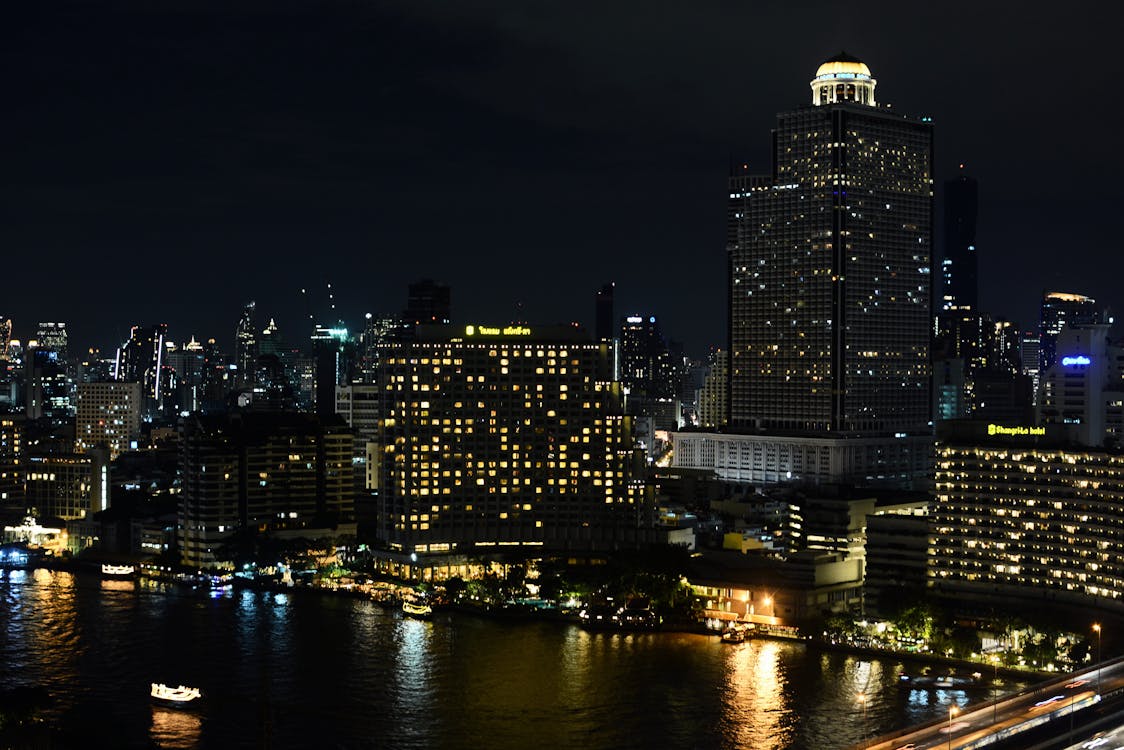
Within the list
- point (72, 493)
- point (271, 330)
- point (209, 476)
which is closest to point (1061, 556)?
point (209, 476)

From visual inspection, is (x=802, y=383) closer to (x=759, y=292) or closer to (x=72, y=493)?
(x=759, y=292)

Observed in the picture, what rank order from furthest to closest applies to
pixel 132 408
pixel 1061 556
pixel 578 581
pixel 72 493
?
1. pixel 132 408
2. pixel 72 493
3. pixel 578 581
4. pixel 1061 556

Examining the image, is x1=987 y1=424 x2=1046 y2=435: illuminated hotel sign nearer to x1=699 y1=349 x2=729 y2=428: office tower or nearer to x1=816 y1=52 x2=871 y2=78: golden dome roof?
x1=816 y1=52 x2=871 y2=78: golden dome roof

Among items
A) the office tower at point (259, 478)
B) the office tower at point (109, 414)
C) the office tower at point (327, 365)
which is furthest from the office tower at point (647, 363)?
the office tower at point (259, 478)

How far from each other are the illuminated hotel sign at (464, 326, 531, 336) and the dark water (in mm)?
16227

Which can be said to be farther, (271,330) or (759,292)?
(271,330)

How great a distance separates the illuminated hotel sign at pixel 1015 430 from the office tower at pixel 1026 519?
0.04 m

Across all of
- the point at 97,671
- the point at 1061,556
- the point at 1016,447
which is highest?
the point at 1016,447

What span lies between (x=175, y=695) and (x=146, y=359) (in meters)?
152

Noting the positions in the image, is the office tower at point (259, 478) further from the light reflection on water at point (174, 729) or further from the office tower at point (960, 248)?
the office tower at point (960, 248)

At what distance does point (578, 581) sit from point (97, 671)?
22.1 meters

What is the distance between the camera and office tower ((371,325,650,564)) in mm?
76000

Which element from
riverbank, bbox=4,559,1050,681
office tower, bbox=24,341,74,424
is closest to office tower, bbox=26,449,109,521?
riverbank, bbox=4,559,1050,681

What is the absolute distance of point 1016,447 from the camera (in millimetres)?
62875
